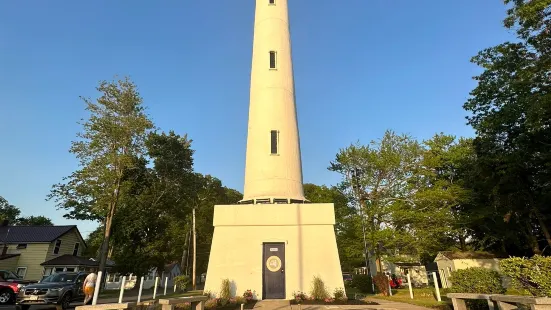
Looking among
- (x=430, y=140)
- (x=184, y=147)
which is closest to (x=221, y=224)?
(x=184, y=147)

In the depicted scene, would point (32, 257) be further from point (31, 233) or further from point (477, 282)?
point (477, 282)

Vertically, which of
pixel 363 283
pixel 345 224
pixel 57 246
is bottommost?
pixel 363 283

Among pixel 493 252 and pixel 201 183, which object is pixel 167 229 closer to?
pixel 201 183

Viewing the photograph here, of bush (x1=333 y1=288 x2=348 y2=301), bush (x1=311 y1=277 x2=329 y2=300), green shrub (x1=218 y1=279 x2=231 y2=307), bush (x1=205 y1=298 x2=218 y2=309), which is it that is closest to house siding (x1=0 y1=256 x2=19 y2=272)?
green shrub (x1=218 y1=279 x2=231 y2=307)

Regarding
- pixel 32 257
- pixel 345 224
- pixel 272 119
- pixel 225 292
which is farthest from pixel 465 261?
pixel 32 257

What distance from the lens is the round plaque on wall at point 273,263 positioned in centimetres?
1319

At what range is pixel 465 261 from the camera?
26984mm

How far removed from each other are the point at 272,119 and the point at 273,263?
667 centimetres

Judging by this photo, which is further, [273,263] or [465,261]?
[465,261]

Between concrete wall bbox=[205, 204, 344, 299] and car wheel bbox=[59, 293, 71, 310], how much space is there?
20.6 feet

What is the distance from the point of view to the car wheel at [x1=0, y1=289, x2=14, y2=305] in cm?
1547

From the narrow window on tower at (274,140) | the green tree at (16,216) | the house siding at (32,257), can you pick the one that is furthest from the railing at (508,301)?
the green tree at (16,216)

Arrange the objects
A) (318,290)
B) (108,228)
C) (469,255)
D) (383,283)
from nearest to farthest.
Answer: (318,290)
(383,283)
(108,228)
(469,255)

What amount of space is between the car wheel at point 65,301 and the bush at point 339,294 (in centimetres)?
1139
